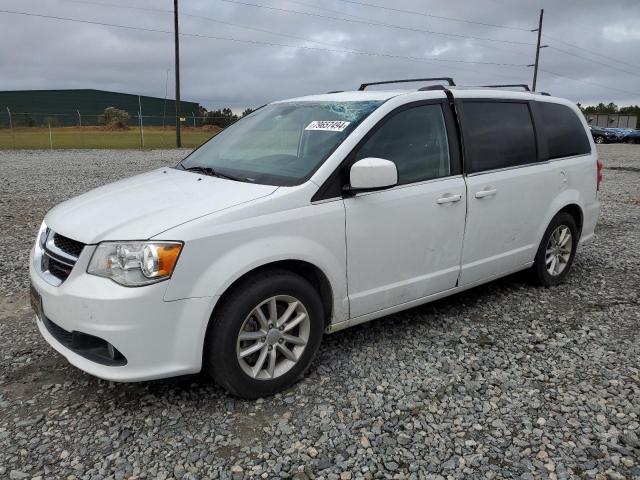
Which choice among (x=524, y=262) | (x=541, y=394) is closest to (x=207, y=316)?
(x=541, y=394)

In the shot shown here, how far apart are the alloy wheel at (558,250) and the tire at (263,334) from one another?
2.82 meters

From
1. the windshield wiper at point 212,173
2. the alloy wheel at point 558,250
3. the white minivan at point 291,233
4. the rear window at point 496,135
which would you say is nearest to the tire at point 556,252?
the alloy wheel at point 558,250

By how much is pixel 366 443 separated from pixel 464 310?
212 cm

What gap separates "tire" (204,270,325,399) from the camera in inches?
114

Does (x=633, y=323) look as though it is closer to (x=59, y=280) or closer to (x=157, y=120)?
(x=59, y=280)

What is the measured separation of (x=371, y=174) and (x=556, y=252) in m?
2.80

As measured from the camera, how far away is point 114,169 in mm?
16047

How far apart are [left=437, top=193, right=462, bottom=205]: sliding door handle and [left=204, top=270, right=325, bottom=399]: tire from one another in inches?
47.5

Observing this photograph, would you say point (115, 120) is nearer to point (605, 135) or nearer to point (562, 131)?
point (605, 135)

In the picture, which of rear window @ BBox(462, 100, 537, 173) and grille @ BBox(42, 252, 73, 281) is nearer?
grille @ BBox(42, 252, 73, 281)

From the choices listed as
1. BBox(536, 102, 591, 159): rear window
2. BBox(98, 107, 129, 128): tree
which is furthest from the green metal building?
BBox(536, 102, 591, 159): rear window

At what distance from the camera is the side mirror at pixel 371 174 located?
3.20 m

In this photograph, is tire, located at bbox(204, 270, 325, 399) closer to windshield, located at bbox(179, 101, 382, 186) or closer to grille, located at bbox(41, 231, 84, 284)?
windshield, located at bbox(179, 101, 382, 186)

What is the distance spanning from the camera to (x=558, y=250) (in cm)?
515
